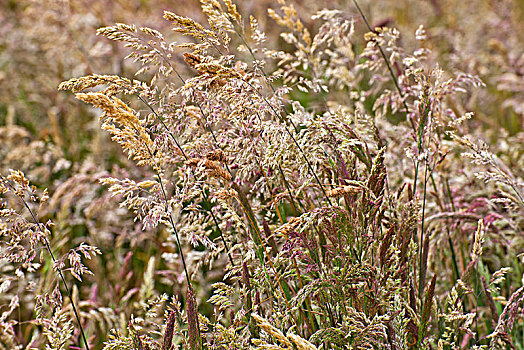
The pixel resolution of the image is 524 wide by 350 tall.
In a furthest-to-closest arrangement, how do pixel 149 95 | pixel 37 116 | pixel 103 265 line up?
pixel 37 116
pixel 103 265
pixel 149 95

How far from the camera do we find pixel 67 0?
3.08 meters

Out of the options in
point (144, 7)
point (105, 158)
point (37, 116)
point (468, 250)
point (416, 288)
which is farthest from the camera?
point (144, 7)

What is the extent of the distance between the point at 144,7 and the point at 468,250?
12.0 feet

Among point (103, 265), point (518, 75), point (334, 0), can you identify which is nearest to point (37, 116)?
point (103, 265)

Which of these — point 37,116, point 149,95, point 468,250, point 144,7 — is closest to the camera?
point 149,95

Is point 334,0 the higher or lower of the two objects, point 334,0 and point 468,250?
the higher

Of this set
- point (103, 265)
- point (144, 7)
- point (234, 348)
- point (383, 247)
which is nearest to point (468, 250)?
point (383, 247)

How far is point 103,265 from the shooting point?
2.36 m

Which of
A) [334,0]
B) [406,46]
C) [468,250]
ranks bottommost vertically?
[468,250]

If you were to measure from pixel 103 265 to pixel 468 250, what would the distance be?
4.94ft

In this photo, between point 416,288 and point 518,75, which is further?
point 518,75

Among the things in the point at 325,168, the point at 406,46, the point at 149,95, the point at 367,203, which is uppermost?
the point at 406,46

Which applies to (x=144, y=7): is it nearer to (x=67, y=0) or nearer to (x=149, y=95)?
(x=67, y=0)

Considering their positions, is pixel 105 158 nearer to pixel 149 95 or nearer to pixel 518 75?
pixel 149 95
